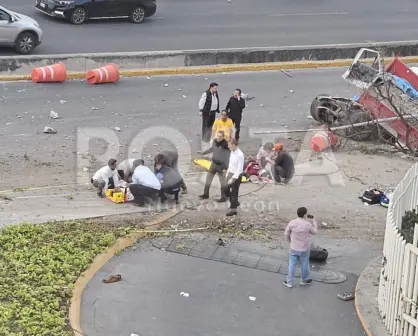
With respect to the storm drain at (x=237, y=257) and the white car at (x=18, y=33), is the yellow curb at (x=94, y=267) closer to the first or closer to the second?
the storm drain at (x=237, y=257)

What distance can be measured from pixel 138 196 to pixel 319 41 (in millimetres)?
14885

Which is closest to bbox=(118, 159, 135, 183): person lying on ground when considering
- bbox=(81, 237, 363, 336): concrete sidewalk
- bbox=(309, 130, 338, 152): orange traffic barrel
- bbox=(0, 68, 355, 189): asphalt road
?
bbox=(0, 68, 355, 189): asphalt road

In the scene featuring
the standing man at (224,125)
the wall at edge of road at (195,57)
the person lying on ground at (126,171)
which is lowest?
the person lying on ground at (126,171)

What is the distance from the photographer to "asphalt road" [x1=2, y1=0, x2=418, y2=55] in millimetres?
26703

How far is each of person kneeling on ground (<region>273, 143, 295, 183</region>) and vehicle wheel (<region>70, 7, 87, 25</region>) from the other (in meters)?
12.5

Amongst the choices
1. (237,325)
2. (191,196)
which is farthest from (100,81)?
(237,325)

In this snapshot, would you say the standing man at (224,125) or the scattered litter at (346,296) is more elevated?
the standing man at (224,125)

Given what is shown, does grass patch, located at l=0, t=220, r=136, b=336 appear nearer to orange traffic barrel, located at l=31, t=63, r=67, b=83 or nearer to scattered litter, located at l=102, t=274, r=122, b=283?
scattered litter, located at l=102, t=274, r=122, b=283

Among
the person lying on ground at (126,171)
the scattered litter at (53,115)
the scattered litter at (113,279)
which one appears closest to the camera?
the scattered litter at (113,279)

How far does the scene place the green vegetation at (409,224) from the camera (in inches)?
450

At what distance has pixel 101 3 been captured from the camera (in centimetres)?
2817

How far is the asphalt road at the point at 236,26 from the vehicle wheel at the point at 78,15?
0.21 meters

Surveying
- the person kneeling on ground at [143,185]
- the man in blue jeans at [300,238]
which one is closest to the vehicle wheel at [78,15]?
the person kneeling on ground at [143,185]

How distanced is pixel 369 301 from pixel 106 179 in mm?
5631
